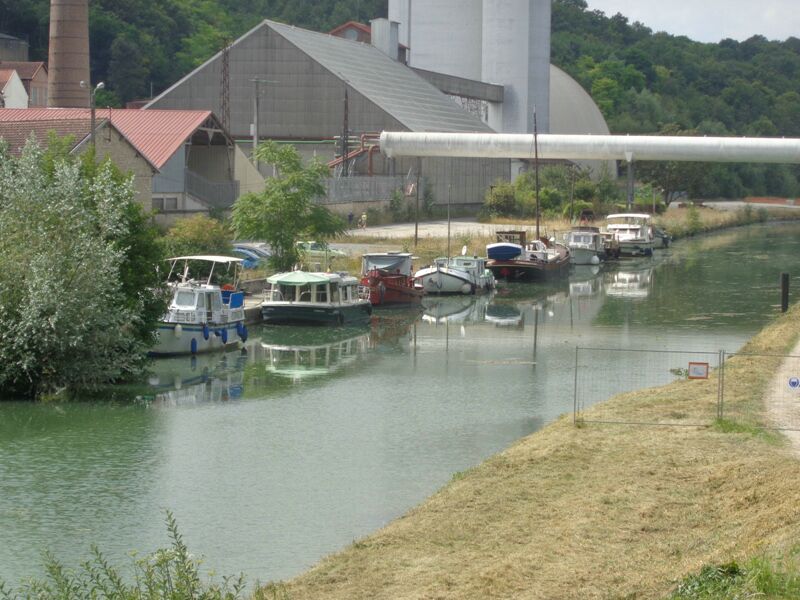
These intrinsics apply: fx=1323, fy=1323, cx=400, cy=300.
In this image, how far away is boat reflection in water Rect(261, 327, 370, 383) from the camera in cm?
3203

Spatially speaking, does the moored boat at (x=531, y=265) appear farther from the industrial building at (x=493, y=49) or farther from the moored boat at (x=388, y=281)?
the industrial building at (x=493, y=49)

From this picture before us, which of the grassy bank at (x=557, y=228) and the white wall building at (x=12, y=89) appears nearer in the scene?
the grassy bank at (x=557, y=228)

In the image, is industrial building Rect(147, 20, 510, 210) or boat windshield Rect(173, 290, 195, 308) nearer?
boat windshield Rect(173, 290, 195, 308)

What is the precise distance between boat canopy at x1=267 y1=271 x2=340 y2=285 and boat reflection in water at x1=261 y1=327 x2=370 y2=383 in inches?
54.7

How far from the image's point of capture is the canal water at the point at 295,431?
17312mm

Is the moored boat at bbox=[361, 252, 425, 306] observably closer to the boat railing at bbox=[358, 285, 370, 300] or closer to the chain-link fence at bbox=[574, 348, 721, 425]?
the boat railing at bbox=[358, 285, 370, 300]

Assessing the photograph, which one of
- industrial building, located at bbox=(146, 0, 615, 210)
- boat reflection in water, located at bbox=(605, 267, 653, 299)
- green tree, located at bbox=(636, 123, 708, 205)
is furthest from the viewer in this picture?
green tree, located at bbox=(636, 123, 708, 205)

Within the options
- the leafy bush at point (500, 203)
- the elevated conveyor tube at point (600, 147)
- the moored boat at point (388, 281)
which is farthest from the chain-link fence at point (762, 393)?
the leafy bush at point (500, 203)

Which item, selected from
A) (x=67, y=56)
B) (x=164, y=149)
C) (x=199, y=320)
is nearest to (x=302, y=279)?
(x=199, y=320)

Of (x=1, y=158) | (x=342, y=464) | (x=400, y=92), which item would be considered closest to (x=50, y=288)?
(x=1, y=158)

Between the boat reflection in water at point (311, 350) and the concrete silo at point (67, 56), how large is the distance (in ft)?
96.8

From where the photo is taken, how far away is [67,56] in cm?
6353

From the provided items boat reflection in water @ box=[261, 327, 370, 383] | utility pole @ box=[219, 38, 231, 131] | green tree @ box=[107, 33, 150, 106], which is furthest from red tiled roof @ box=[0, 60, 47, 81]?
boat reflection in water @ box=[261, 327, 370, 383]

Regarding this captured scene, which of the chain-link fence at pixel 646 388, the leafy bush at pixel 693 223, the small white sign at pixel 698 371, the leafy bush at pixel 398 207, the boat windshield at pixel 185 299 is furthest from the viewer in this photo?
the leafy bush at pixel 693 223
